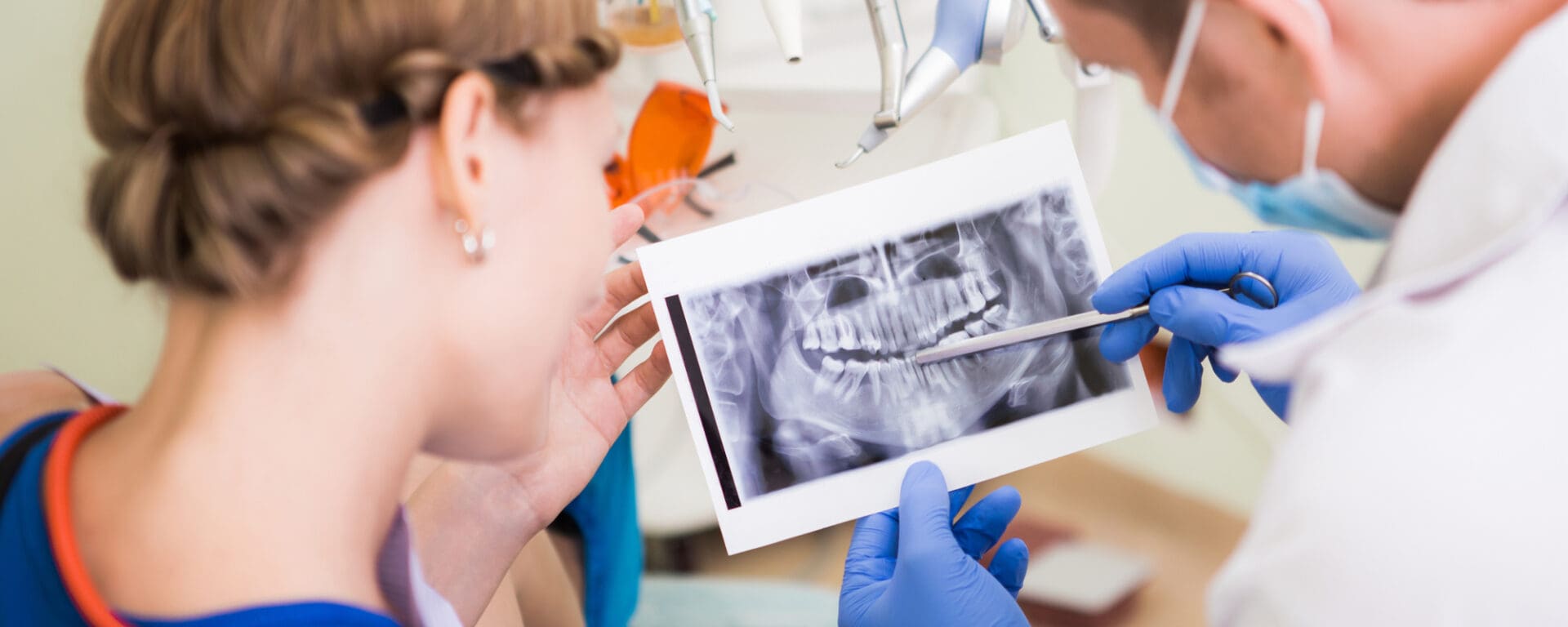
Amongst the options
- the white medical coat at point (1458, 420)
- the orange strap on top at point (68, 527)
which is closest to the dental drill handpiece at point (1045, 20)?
the white medical coat at point (1458, 420)

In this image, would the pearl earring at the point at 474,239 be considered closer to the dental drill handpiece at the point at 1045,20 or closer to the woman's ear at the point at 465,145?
the woman's ear at the point at 465,145

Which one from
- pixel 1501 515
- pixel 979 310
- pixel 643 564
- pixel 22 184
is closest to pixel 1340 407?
pixel 1501 515

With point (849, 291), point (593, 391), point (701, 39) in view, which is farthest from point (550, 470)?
point (701, 39)

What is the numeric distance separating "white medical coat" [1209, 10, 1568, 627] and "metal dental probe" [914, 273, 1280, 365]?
326 mm

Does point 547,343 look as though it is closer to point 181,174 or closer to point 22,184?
point 181,174

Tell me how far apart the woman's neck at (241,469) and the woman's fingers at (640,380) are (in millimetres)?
402

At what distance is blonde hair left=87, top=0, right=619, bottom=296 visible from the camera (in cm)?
55

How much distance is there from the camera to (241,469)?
600 millimetres

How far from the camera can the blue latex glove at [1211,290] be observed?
2.88 feet

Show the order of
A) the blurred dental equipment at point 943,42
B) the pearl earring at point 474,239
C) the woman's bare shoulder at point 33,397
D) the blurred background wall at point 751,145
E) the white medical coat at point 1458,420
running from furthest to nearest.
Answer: the blurred background wall at point 751,145 → the blurred dental equipment at point 943,42 → the woman's bare shoulder at point 33,397 → the pearl earring at point 474,239 → the white medical coat at point 1458,420

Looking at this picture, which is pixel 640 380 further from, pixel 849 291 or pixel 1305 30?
pixel 1305 30

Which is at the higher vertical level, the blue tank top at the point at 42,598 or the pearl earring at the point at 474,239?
the pearl earring at the point at 474,239

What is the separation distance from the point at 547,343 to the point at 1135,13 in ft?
1.56

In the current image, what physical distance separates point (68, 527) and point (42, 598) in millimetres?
45
